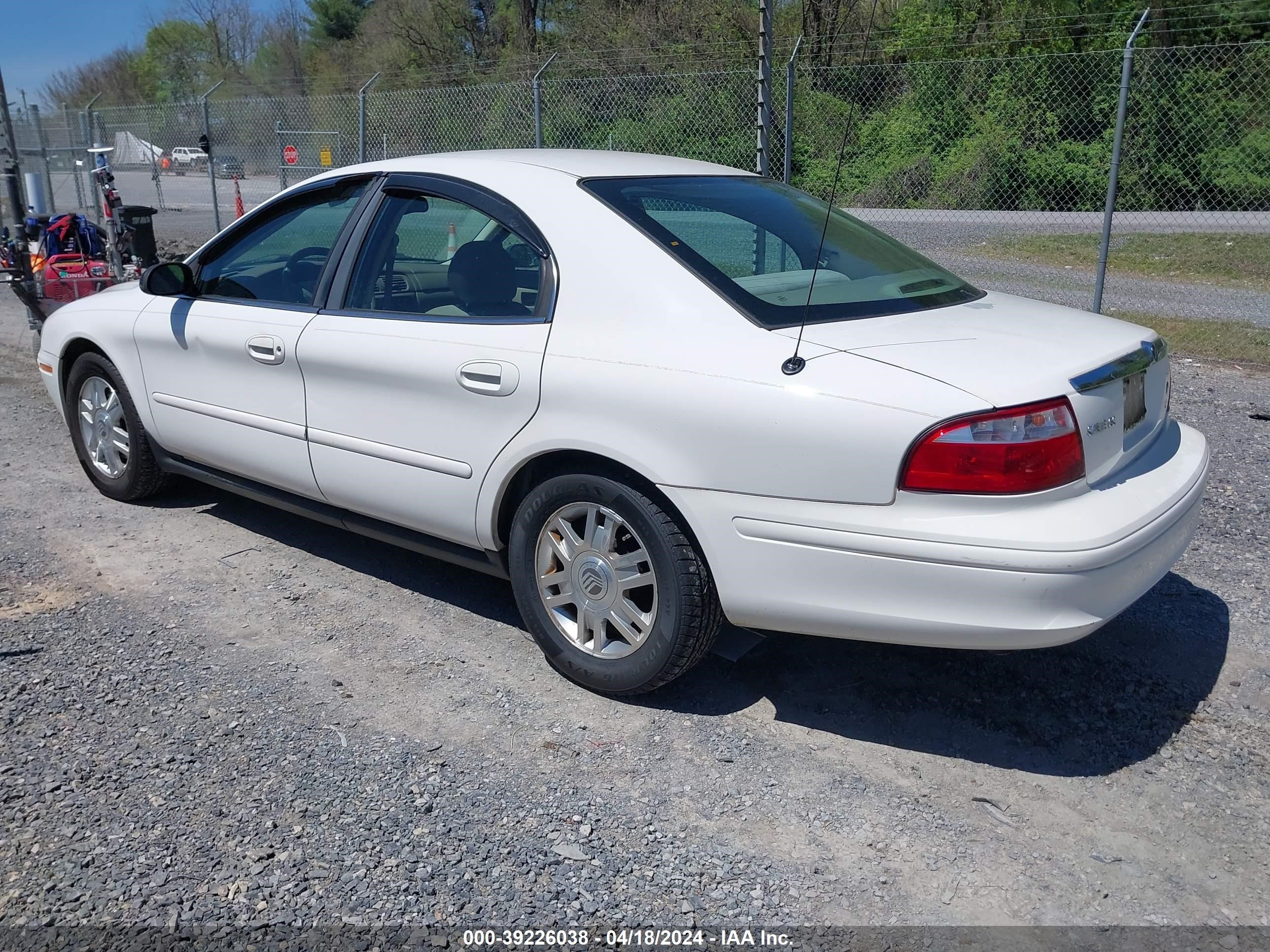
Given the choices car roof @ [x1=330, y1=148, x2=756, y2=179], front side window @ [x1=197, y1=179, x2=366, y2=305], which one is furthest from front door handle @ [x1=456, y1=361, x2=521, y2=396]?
front side window @ [x1=197, y1=179, x2=366, y2=305]

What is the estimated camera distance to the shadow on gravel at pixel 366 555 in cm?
452

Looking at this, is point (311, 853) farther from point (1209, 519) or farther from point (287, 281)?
point (1209, 519)

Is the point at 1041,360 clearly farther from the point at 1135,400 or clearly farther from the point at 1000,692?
the point at 1000,692

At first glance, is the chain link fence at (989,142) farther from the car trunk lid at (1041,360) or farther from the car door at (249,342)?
the car trunk lid at (1041,360)

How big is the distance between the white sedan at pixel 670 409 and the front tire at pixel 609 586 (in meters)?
0.01

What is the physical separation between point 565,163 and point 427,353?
88 centimetres

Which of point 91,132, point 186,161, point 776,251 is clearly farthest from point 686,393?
point 186,161

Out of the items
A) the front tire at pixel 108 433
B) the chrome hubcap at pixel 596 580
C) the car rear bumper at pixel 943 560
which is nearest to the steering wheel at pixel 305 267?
the front tire at pixel 108 433

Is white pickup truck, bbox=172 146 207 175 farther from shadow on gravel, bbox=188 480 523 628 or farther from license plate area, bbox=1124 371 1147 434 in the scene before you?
license plate area, bbox=1124 371 1147 434

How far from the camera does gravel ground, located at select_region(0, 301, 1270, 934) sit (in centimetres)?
270

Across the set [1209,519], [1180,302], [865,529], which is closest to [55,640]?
[865,529]

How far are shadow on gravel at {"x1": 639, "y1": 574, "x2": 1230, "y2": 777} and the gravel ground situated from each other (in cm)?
1

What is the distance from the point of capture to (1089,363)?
124 inches

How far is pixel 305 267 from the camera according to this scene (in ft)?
14.9
